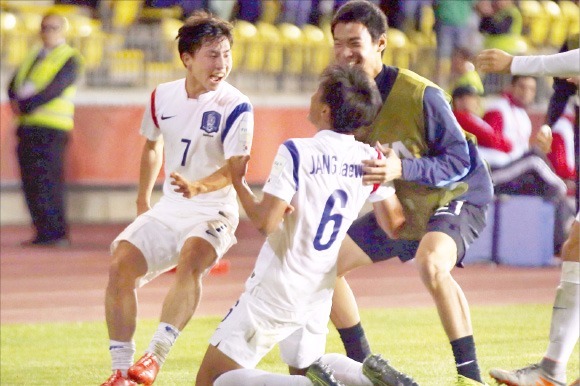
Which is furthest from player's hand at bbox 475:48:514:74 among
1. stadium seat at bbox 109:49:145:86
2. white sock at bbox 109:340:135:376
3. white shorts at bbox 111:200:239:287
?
stadium seat at bbox 109:49:145:86

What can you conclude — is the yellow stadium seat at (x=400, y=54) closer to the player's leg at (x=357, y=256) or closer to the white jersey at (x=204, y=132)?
the white jersey at (x=204, y=132)

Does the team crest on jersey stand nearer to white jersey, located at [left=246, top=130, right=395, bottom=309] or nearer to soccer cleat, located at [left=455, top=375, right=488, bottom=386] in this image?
white jersey, located at [left=246, top=130, right=395, bottom=309]

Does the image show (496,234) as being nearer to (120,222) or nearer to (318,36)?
(120,222)

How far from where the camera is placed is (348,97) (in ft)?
16.8

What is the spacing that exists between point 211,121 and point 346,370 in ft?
5.66

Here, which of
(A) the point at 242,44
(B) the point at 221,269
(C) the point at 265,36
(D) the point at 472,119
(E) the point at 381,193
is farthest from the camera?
(C) the point at 265,36

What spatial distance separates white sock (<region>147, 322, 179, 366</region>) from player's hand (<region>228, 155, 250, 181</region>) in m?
0.81

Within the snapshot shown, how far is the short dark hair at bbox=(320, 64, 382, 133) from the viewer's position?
5125mm

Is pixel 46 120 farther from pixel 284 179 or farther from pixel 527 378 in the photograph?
pixel 284 179

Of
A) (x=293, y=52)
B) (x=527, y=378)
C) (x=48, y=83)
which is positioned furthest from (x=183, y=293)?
(x=293, y=52)

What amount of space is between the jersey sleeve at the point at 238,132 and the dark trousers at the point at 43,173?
7672 mm

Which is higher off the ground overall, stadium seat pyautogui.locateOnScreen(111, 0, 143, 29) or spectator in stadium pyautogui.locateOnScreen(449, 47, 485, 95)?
stadium seat pyautogui.locateOnScreen(111, 0, 143, 29)

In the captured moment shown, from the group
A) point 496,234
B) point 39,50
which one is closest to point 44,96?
point 39,50

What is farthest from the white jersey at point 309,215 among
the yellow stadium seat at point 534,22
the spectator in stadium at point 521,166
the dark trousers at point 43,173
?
the yellow stadium seat at point 534,22
